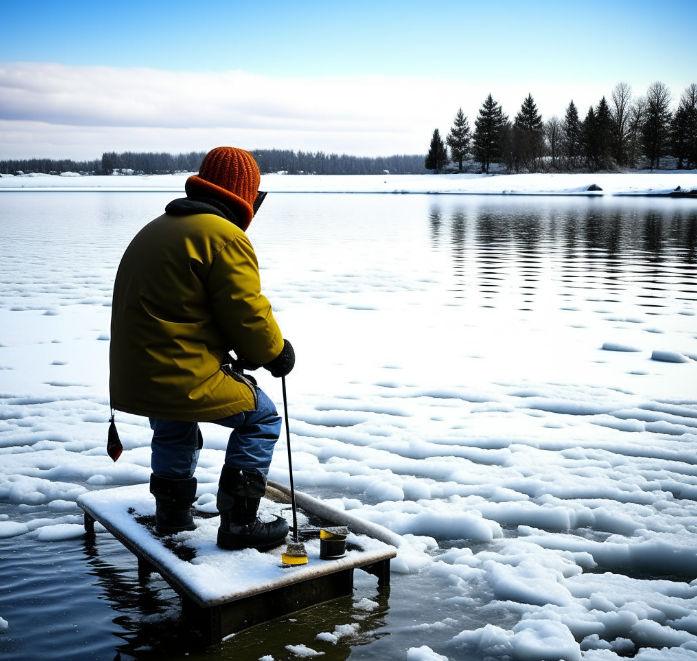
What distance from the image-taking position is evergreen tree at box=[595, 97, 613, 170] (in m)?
82.9

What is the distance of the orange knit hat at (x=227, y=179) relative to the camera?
301cm

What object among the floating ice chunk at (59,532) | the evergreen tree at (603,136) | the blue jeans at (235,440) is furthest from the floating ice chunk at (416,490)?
the evergreen tree at (603,136)

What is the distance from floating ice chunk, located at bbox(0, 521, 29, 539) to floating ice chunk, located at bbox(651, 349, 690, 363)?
222 inches

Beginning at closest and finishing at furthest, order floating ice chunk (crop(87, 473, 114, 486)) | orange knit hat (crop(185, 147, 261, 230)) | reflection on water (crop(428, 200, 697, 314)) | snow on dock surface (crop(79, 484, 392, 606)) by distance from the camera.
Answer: snow on dock surface (crop(79, 484, 392, 606)) < orange knit hat (crop(185, 147, 261, 230)) < floating ice chunk (crop(87, 473, 114, 486)) < reflection on water (crop(428, 200, 697, 314))

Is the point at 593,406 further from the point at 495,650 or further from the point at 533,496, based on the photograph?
the point at 495,650

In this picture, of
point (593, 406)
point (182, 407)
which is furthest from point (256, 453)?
point (593, 406)

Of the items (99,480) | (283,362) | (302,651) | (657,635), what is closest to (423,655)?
(302,651)

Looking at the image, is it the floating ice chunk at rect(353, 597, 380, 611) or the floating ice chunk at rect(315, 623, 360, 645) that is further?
the floating ice chunk at rect(353, 597, 380, 611)

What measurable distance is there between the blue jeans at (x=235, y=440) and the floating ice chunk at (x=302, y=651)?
2.22 feet

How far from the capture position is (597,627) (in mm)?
2863

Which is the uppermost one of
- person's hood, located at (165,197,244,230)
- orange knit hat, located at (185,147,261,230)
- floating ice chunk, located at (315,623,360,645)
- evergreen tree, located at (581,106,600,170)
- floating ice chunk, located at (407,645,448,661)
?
evergreen tree, located at (581,106,600,170)

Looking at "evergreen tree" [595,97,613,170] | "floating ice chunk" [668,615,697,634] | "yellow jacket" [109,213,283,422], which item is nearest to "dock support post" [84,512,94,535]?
"yellow jacket" [109,213,283,422]

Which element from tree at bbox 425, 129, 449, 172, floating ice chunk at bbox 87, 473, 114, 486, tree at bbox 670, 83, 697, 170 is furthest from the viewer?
tree at bbox 425, 129, 449, 172

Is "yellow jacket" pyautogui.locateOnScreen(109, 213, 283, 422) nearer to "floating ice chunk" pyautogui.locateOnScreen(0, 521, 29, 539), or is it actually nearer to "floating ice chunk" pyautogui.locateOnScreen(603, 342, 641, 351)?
"floating ice chunk" pyautogui.locateOnScreen(0, 521, 29, 539)
